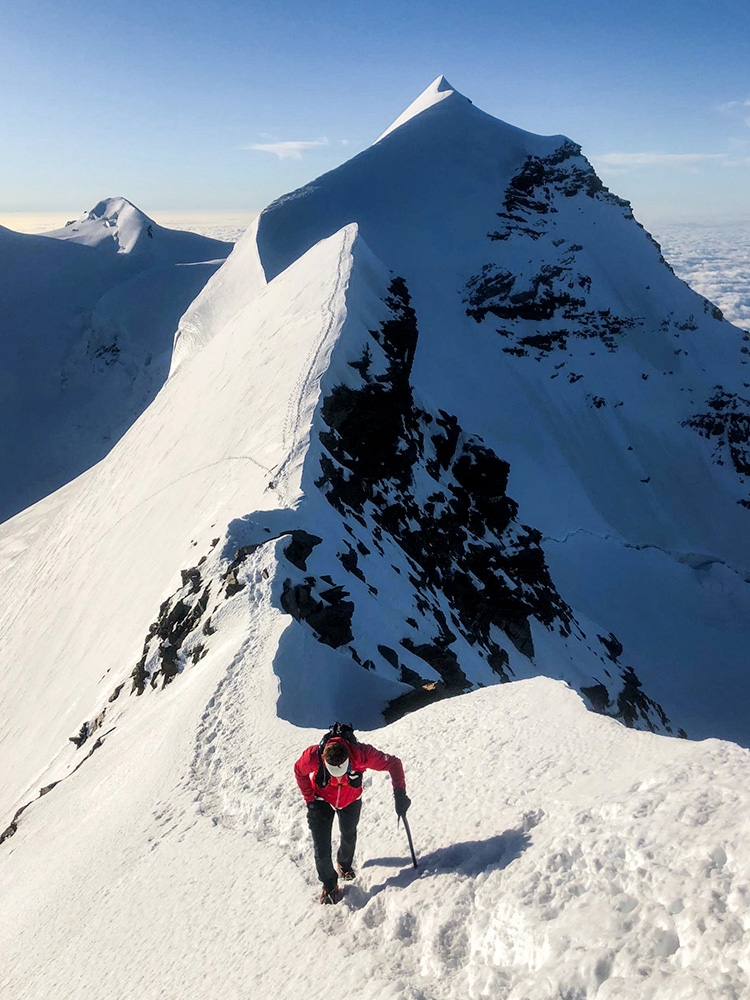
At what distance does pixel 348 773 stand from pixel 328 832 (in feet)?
2.05

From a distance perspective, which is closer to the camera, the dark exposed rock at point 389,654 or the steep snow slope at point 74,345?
the dark exposed rock at point 389,654

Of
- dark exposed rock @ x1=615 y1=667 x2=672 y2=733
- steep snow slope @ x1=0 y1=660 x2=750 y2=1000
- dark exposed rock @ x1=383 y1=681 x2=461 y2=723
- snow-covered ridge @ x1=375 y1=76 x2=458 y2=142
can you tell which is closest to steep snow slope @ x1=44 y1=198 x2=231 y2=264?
snow-covered ridge @ x1=375 y1=76 x2=458 y2=142

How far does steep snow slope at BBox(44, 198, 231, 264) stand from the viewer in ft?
349

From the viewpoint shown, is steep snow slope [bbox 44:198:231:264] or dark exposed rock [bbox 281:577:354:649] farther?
steep snow slope [bbox 44:198:231:264]

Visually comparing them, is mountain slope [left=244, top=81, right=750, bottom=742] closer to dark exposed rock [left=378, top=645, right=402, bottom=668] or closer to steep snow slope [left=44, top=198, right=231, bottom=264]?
dark exposed rock [left=378, top=645, right=402, bottom=668]

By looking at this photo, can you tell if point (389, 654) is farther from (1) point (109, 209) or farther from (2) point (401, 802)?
(1) point (109, 209)

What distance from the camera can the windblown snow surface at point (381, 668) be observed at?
497 cm

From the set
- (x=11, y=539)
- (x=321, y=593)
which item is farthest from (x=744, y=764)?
(x=11, y=539)

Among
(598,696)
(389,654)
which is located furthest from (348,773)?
(598,696)

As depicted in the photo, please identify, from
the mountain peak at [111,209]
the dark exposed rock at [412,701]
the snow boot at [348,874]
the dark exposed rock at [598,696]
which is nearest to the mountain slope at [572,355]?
the dark exposed rock at [598,696]

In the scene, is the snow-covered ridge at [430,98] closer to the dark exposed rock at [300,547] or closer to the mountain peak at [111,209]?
the mountain peak at [111,209]

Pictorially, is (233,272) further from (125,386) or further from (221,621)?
(221,621)

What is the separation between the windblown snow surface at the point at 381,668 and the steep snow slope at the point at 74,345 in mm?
19710

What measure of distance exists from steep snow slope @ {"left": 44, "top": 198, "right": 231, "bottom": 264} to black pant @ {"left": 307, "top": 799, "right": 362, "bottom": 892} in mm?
106076
